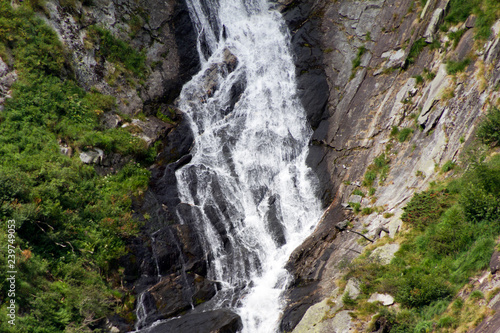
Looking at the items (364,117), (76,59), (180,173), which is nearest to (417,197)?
(364,117)

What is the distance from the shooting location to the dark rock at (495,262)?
8.09 meters

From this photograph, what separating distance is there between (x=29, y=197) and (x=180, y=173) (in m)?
7.46

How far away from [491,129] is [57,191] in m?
17.1

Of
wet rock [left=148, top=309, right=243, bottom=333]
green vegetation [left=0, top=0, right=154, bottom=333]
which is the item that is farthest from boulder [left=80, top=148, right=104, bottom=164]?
wet rock [left=148, top=309, right=243, bottom=333]

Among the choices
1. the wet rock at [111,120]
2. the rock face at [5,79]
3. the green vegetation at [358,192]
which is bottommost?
the green vegetation at [358,192]

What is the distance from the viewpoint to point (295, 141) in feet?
69.3

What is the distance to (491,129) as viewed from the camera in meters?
11.5

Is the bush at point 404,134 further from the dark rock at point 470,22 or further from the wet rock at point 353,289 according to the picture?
the wet rock at point 353,289

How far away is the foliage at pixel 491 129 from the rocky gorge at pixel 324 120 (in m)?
1.42

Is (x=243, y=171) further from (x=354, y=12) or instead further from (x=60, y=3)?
(x=60, y=3)

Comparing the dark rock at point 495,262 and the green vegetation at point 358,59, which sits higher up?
the green vegetation at point 358,59

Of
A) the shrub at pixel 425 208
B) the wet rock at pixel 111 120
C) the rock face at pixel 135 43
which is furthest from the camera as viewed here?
the rock face at pixel 135 43

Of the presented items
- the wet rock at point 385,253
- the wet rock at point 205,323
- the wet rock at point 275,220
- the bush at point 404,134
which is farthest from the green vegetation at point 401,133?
the wet rock at point 205,323

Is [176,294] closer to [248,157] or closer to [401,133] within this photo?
[248,157]
